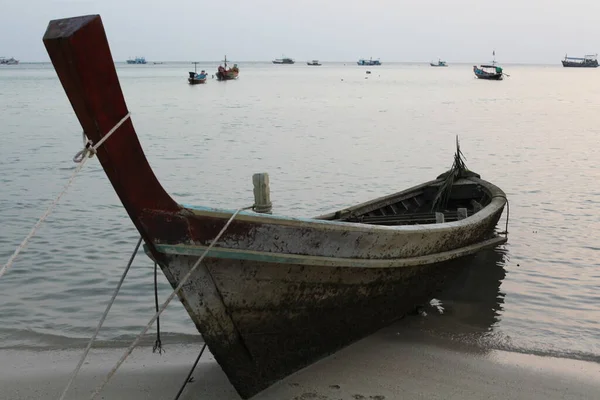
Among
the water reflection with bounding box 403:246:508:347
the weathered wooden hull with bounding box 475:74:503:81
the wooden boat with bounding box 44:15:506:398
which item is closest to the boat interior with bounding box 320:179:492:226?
the water reflection with bounding box 403:246:508:347

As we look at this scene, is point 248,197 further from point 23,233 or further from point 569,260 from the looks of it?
point 569,260

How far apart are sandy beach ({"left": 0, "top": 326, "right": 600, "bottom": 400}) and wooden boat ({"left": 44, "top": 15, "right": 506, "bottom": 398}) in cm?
19

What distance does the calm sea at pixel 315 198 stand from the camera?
5988mm

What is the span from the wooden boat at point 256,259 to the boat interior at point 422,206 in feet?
4.88

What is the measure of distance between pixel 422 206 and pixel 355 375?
13.9 ft

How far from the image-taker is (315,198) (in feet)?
39.0

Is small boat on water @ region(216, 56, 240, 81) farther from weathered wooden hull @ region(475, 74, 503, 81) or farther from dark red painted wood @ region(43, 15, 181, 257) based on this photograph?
dark red painted wood @ region(43, 15, 181, 257)

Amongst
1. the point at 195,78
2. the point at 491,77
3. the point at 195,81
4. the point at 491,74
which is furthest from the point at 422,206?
the point at 491,77

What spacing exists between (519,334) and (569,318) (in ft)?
2.44

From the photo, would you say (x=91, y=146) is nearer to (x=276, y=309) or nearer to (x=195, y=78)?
(x=276, y=309)

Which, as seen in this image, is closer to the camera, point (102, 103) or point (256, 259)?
point (102, 103)

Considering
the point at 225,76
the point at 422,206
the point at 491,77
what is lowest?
the point at 491,77

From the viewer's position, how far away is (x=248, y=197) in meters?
12.1

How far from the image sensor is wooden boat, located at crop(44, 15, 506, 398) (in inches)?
116
